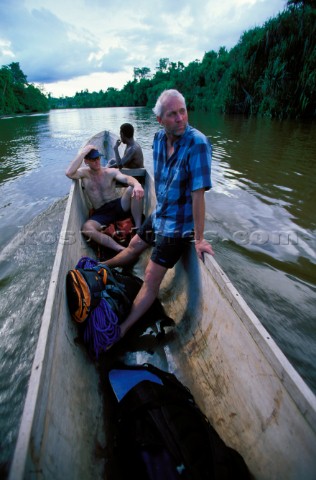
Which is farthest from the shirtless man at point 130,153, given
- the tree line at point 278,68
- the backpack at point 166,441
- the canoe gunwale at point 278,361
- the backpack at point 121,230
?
the tree line at point 278,68

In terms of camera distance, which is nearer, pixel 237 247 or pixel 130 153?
pixel 237 247

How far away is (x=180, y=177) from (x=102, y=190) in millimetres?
2373

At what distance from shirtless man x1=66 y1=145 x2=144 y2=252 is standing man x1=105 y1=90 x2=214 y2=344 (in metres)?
1.52

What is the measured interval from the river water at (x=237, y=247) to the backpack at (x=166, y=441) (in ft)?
3.74

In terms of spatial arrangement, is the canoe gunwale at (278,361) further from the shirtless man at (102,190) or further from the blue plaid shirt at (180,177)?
the shirtless man at (102,190)

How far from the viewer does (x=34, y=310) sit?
128 inches

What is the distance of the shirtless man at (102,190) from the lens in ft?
12.2

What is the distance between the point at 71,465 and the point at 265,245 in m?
3.95

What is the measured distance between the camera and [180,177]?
194 cm

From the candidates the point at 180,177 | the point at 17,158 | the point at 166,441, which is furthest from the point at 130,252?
the point at 17,158

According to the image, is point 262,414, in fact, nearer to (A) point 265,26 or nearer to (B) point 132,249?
(B) point 132,249

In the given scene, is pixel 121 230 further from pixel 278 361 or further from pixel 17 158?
pixel 17 158

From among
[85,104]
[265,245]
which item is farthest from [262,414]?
[85,104]

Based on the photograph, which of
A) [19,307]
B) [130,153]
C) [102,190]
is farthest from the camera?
[130,153]
